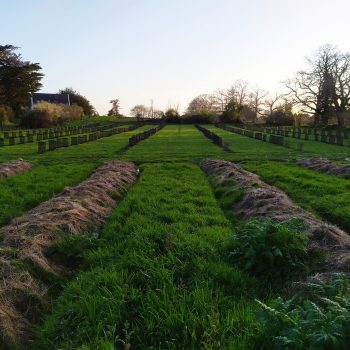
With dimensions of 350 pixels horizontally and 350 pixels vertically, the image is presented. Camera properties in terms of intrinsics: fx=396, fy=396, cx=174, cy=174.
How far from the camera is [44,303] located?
16.8 ft

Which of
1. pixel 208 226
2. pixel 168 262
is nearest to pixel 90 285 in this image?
pixel 168 262

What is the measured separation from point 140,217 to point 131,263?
A: 300cm

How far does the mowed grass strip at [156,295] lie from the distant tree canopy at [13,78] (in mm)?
69183

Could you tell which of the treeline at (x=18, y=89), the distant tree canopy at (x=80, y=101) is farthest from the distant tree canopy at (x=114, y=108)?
the treeline at (x=18, y=89)

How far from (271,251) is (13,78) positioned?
72234 mm

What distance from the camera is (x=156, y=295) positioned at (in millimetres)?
4648

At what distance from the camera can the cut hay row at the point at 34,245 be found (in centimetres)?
471

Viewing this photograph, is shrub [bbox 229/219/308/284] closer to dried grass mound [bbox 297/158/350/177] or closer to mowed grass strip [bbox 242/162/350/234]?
mowed grass strip [bbox 242/162/350/234]

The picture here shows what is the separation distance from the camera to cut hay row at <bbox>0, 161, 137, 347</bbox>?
471 cm

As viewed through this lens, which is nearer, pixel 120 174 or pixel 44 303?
pixel 44 303

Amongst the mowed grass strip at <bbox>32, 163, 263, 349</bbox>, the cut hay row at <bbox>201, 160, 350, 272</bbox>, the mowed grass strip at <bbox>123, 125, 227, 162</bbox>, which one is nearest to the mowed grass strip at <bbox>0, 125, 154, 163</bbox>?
the mowed grass strip at <bbox>123, 125, 227, 162</bbox>

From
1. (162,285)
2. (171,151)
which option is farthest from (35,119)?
(162,285)

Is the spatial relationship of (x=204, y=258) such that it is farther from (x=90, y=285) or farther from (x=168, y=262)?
(x=90, y=285)

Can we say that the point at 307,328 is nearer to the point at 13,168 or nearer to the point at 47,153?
the point at 13,168
